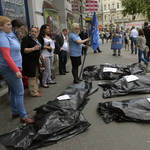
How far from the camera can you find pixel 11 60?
8.50 feet

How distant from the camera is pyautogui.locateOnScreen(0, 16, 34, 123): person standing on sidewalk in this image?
2.54m

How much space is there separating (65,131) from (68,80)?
3.49 m

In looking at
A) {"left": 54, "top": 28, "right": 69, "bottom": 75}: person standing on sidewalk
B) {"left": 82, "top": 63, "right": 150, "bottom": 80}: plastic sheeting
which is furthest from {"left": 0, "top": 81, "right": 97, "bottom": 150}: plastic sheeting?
{"left": 54, "top": 28, "right": 69, "bottom": 75}: person standing on sidewalk

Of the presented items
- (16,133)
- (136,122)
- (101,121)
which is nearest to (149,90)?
(136,122)

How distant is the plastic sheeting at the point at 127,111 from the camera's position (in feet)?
10.0

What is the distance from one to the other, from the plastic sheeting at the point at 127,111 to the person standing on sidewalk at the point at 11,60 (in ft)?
4.67

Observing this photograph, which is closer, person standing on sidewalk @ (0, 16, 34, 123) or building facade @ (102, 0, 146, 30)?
person standing on sidewalk @ (0, 16, 34, 123)

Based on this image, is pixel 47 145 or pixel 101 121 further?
pixel 101 121

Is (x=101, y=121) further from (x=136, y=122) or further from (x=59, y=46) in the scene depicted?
(x=59, y=46)

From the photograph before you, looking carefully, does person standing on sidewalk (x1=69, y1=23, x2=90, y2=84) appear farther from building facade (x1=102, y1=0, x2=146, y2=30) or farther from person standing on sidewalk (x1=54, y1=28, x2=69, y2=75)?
building facade (x1=102, y1=0, x2=146, y2=30)

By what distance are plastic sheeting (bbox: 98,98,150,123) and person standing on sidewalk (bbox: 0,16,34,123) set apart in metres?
1.42

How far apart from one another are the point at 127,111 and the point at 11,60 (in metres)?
2.18

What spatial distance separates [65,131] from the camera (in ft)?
8.94

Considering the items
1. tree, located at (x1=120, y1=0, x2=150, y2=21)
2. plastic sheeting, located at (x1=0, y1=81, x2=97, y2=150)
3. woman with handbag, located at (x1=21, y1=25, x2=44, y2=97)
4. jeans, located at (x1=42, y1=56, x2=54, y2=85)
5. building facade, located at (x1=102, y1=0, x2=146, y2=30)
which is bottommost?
plastic sheeting, located at (x1=0, y1=81, x2=97, y2=150)
